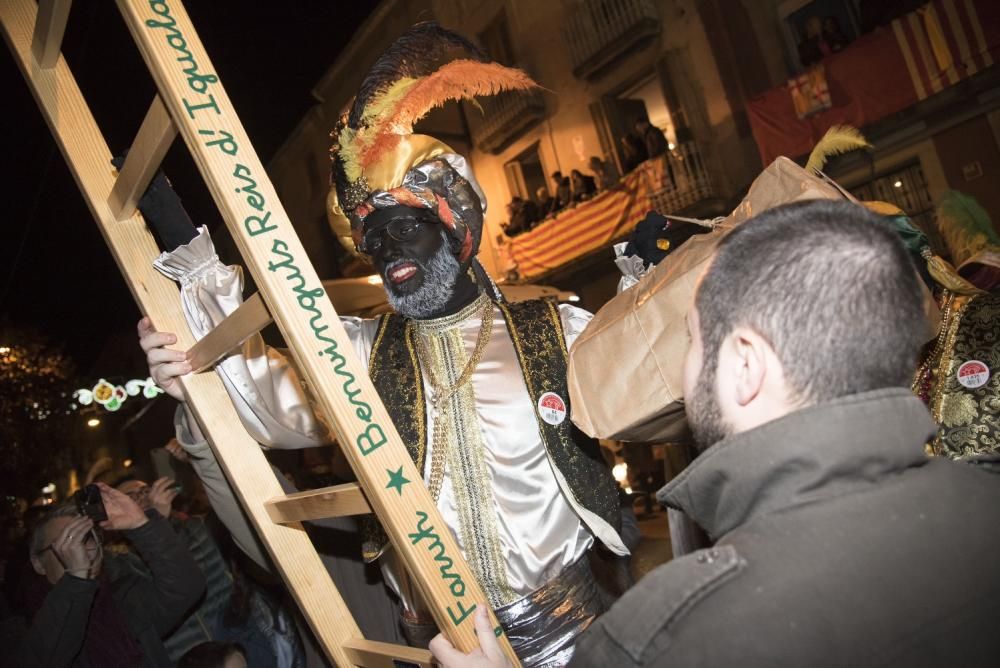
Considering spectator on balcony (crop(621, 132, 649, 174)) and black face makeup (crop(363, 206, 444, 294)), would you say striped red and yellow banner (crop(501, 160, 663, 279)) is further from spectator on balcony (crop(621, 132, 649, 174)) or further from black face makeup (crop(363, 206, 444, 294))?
black face makeup (crop(363, 206, 444, 294))

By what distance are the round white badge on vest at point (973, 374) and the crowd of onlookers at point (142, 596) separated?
122 inches

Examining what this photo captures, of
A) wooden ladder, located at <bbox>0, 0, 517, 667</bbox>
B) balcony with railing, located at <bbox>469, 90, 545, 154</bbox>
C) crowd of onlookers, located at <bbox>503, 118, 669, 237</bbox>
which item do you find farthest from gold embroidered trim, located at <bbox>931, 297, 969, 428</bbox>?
balcony with railing, located at <bbox>469, 90, 545, 154</bbox>

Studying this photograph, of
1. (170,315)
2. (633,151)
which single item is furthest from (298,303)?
(633,151)

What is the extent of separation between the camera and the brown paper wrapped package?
4.90ft

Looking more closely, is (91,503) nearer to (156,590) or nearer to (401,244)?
(156,590)

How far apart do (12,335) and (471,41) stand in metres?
15.9

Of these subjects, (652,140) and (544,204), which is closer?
(652,140)

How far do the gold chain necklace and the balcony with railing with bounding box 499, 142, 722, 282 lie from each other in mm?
8236

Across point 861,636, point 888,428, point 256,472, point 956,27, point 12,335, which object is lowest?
point 861,636

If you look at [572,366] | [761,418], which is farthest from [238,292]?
[761,418]

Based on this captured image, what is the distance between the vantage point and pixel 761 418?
0.99 meters

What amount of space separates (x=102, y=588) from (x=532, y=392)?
213cm

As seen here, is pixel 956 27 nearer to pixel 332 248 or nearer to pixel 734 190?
pixel 734 190

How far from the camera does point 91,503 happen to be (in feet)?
9.12
